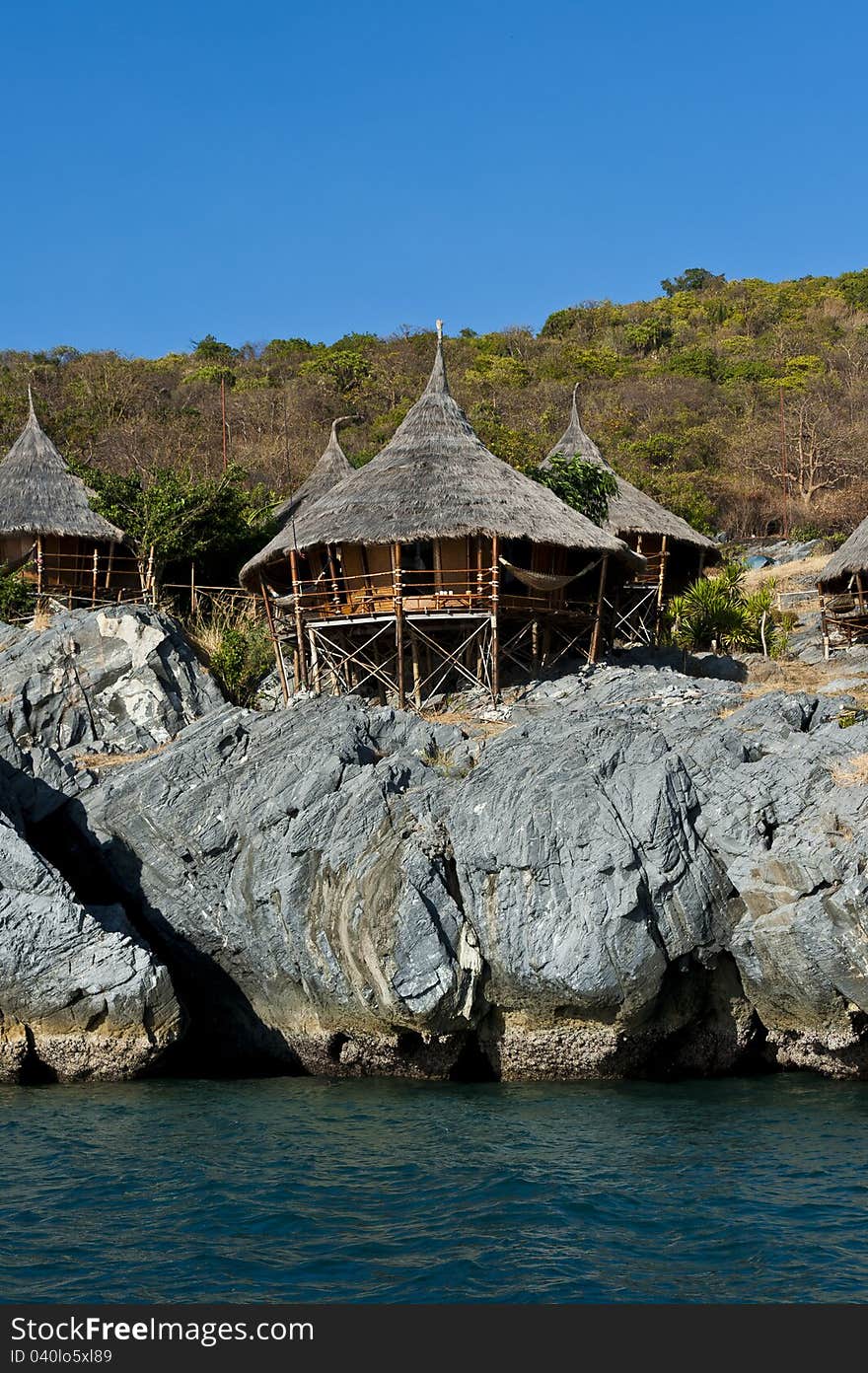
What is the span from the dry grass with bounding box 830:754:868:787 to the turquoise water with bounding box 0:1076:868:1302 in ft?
11.4

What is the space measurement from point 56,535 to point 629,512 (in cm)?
1228

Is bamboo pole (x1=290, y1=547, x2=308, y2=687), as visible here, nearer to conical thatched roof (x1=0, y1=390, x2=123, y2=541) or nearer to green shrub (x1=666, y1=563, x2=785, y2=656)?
conical thatched roof (x1=0, y1=390, x2=123, y2=541)

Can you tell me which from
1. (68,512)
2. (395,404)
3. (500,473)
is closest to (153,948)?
(500,473)

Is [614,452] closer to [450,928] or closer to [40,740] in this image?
[40,740]

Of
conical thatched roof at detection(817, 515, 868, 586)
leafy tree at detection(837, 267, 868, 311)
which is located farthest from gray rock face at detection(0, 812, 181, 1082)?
leafy tree at detection(837, 267, 868, 311)

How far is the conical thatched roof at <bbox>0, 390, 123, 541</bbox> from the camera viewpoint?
29.2m

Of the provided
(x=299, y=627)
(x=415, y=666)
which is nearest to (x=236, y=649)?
(x=299, y=627)

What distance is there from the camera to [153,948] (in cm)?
1862

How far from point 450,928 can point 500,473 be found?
10.9 meters

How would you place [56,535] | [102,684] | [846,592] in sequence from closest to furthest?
[102,684]
[56,535]
[846,592]

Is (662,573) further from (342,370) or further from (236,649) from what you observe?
(342,370)

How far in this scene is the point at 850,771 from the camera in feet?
56.6

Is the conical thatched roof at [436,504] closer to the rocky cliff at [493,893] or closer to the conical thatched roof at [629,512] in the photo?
the conical thatched roof at [629,512]

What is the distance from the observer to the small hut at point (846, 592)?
104ft
